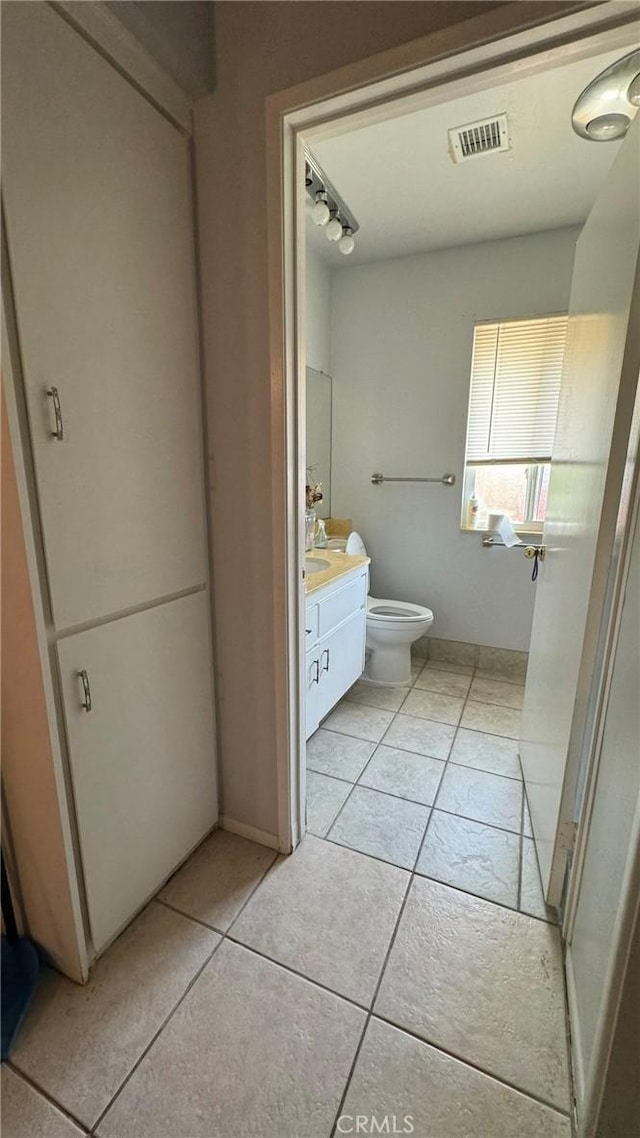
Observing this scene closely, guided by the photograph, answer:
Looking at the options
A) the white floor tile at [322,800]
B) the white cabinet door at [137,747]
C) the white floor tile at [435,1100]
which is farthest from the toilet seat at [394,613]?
the white floor tile at [435,1100]

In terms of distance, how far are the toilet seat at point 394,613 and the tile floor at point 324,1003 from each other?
3.58 ft

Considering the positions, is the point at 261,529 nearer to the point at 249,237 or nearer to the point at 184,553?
the point at 184,553

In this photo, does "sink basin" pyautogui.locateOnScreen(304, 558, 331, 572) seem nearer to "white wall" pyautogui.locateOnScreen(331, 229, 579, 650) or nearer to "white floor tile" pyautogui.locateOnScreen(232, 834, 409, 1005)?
"white wall" pyautogui.locateOnScreen(331, 229, 579, 650)

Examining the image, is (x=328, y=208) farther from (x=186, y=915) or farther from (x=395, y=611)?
(x=186, y=915)

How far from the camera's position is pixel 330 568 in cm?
212

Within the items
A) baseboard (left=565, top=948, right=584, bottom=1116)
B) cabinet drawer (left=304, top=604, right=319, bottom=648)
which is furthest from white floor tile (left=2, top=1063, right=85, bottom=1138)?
cabinet drawer (left=304, top=604, right=319, bottom=648)

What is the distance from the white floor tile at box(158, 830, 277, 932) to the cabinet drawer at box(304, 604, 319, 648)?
29.3 inches

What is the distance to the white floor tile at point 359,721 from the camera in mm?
2229

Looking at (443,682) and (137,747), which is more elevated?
(137,747)

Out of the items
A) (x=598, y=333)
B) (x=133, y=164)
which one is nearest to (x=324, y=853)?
(x=598, y=333)

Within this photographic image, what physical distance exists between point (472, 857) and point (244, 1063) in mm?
875

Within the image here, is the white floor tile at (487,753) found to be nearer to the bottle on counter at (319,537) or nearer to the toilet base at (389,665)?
the toilet base at (389,665)

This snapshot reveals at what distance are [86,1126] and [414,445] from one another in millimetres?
2993

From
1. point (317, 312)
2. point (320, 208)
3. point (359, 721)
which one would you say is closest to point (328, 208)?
point (320, 208)
